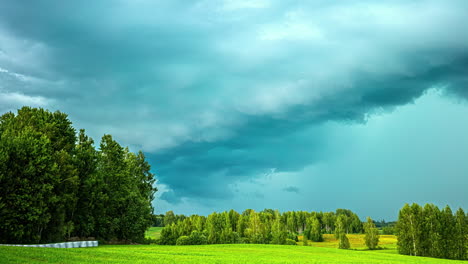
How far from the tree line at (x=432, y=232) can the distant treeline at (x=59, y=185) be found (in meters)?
73.1

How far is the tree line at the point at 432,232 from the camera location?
9469 cm

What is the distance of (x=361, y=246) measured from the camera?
13438cm

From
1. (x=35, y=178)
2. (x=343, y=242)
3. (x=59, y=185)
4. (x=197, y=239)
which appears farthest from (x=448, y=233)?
(x=35, y=178)

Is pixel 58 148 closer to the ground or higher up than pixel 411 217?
higher up

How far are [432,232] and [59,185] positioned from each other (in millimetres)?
95750

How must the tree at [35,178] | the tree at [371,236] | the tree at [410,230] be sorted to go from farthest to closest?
the tree at [371,236] < the tree at [410,230] < the tree at [35,178]

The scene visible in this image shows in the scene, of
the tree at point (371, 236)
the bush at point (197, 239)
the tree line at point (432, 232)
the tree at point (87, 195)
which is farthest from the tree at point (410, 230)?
the tree at point (87, 195)

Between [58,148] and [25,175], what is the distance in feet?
46.4

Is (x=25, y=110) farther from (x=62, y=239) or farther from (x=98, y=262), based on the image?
(x=98, y=262)

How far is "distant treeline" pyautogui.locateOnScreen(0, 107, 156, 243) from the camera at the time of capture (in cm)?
4938

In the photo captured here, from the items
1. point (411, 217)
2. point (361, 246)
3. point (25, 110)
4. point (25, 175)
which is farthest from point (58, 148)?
point (361, 246)

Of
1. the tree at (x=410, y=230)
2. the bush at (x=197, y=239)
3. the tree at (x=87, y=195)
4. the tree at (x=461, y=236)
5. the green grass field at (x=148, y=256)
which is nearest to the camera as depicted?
the green grass field at (x=148, y=256)

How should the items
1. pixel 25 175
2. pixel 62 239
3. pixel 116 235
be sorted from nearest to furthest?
pixel 25 175, pixel 62 239, pixel 116 235

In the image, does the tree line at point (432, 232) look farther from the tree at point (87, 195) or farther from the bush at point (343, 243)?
the tree at point (87, 195)
